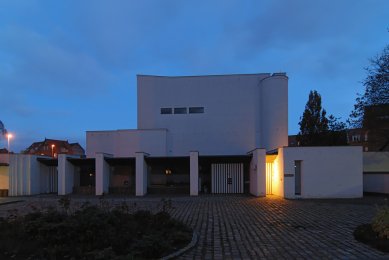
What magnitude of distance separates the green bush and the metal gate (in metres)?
22.7

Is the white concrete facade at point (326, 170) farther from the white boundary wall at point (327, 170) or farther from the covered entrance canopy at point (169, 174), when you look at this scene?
the covered entrance canopy at point (169, 174)

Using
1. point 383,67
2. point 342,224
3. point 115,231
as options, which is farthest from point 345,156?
point 115,231

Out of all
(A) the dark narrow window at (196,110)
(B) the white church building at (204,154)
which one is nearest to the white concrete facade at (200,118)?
(B) the white church building at (204,154)

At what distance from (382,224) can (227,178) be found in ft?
77.0

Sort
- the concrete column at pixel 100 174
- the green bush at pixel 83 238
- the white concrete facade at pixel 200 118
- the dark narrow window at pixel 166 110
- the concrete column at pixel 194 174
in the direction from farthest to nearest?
the dark narrow window at pixel 166 110
the white concrete facade at pixel 200 118
the concrete column at pixel 100 174
the concrete column at pixel 194 174
the green bush at pixel 83 238

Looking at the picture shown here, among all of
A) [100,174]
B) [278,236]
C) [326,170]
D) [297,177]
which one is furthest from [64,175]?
[278,236]

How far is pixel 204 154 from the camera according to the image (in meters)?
37.6

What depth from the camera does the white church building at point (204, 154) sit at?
26000 millimetres

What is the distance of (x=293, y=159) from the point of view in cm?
2589

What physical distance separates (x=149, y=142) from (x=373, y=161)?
67.7 ft

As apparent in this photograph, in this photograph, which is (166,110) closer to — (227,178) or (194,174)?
(227,178)

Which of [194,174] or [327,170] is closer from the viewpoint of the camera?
[327,170]

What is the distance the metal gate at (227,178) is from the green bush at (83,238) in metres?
22.7

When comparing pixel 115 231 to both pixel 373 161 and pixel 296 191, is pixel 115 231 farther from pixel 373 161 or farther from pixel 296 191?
pixel 373 161
